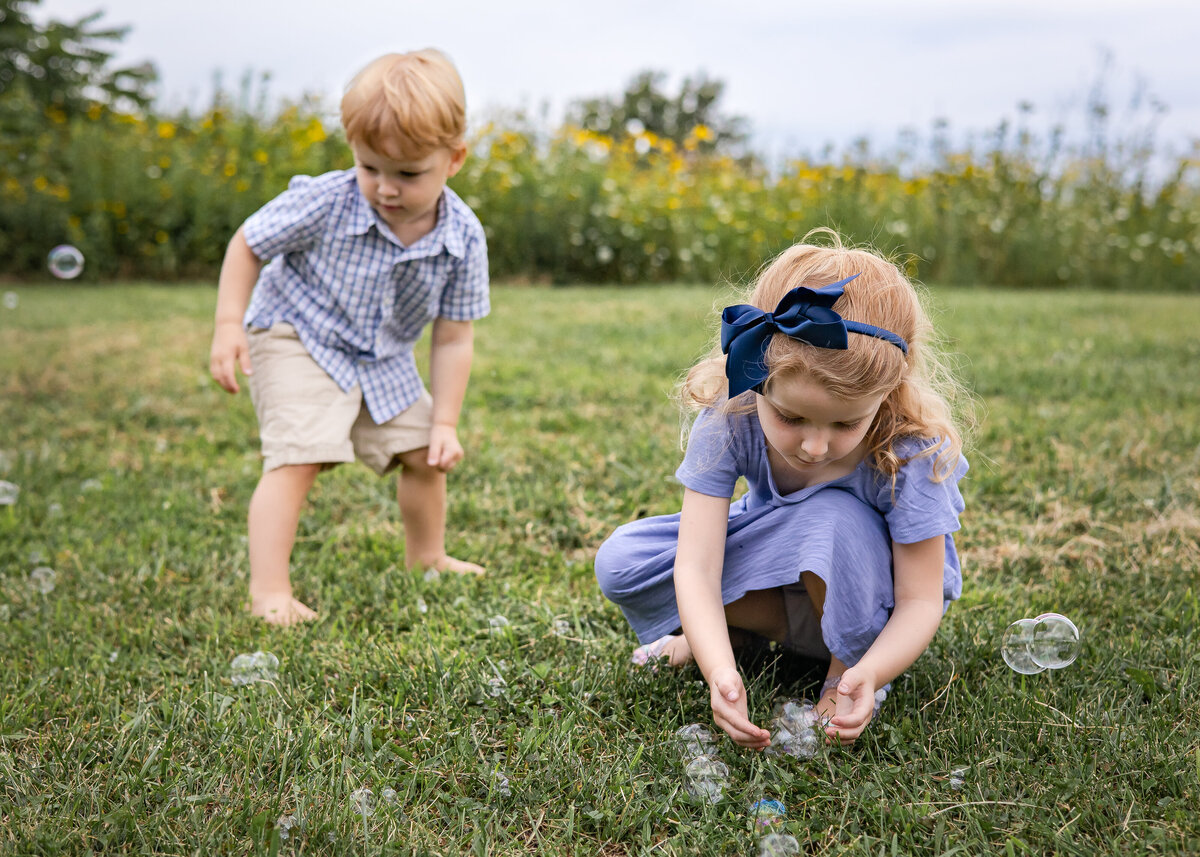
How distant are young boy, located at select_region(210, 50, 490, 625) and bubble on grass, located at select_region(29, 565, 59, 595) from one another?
18.6 inches

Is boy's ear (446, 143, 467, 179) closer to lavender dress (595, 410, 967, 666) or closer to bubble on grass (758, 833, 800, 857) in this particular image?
lavender dress (595, 410, 967, 666)

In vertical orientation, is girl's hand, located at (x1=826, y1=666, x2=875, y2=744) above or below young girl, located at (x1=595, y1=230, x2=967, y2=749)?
below

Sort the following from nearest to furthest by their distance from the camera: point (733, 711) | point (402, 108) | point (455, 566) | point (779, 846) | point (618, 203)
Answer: point (779, 846) → point (733, 711) → point (402, 108) → point (455, 566) → point (618, 203)

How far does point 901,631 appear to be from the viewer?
1.68 metres

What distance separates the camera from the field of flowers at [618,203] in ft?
26.0

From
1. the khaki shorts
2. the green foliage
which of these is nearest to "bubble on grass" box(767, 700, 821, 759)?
A: the khaki shorts

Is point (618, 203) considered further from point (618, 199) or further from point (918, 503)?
point (918, 503)

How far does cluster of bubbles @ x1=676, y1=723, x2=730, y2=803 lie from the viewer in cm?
157

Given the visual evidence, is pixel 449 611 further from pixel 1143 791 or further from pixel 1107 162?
pixel 1107 162

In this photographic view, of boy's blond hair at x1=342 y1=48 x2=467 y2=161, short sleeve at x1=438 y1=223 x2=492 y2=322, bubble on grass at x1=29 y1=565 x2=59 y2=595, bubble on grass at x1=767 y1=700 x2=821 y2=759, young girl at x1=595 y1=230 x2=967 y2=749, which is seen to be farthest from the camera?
short sleeve at x1=438 y1=223 x2=492 y2=322

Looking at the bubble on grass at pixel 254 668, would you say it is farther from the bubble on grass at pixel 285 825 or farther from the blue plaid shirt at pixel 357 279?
the blue plaid shirt at pixel 357 279

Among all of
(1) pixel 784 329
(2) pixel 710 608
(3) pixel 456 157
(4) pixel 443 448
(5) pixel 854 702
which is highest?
(3) pixel 456 157

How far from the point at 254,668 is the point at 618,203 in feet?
22.3

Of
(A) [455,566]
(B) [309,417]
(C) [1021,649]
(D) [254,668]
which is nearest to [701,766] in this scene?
(C) [1021,649]
